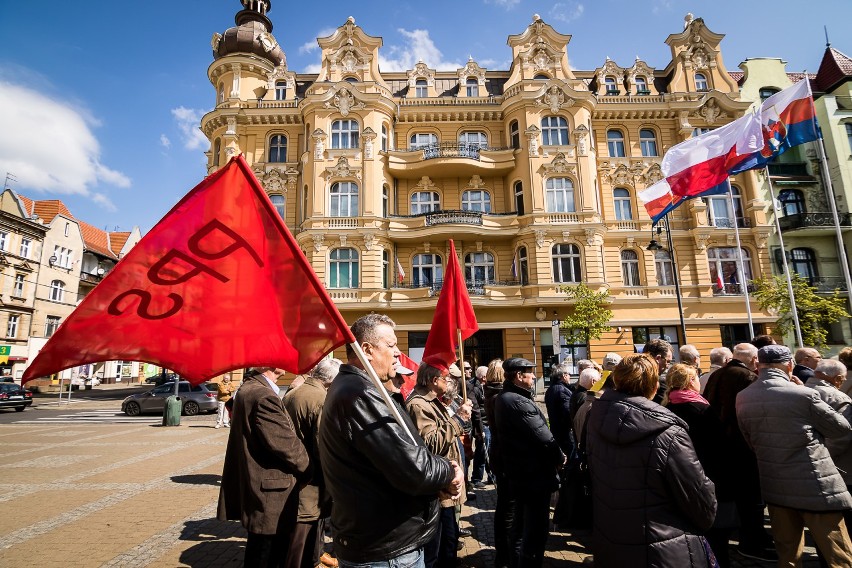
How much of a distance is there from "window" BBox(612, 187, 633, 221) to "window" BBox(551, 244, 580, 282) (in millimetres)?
4034

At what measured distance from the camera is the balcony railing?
23.6 m

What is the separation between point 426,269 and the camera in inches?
927

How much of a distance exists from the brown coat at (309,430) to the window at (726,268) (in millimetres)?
24822

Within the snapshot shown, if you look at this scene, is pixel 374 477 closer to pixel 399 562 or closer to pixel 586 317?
pixel 399 562

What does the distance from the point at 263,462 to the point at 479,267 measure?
20.5 m

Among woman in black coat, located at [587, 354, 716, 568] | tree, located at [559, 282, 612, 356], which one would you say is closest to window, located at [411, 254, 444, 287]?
tree, located at [559, 282, 612, 356]

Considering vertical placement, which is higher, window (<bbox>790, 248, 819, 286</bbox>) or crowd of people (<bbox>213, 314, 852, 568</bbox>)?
window (<bbox>790, 248, 819, 286</bbox>)

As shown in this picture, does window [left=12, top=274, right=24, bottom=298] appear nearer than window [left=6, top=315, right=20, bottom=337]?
No

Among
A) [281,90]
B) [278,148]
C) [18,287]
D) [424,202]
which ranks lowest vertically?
[18,287]

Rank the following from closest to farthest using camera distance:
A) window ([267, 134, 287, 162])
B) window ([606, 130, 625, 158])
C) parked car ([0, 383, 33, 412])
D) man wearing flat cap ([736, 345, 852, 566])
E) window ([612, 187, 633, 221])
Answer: man wearing flat cap ([736, 345, 852, 566]) → parked car ([0, 383, 33, 412]) → window ([612, 187, 633, 221]) → window ([606, 130, 625, 158]) → window ([267, 134, 287, 162])

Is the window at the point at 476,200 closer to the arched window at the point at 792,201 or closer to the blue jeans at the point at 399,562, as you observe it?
the arched window at the point at 792,201

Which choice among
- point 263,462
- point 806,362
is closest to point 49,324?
point 263,462

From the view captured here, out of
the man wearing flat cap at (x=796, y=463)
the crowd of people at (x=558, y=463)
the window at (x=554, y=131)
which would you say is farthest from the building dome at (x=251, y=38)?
the man wearing flat cap at (x=796, y=463)

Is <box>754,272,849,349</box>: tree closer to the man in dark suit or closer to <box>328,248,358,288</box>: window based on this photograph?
<box>328,248,358,288</box>: window
